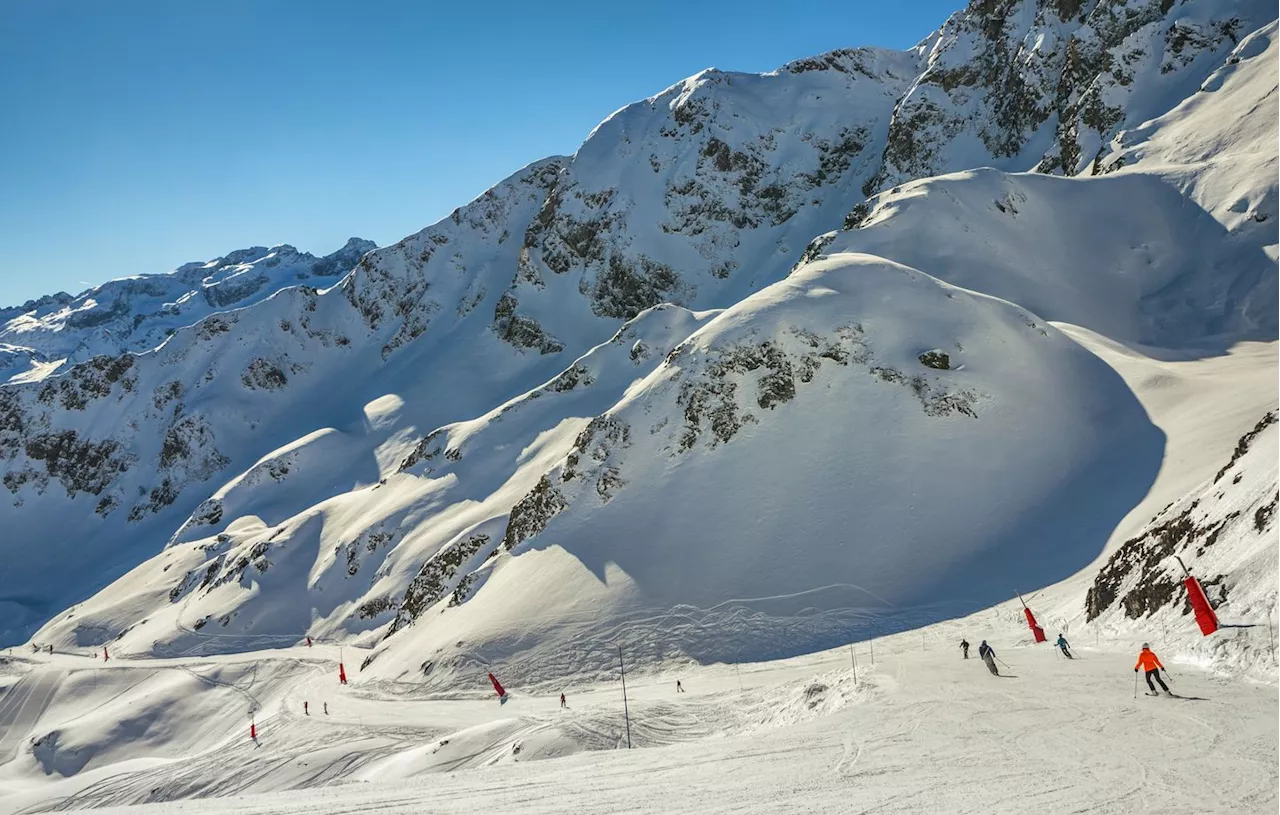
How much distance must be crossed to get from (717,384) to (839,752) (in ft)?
107

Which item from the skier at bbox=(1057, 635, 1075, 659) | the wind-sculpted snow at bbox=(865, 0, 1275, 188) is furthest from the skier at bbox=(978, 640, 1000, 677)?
the wind-sculpted snow at bbox=(865, 0, 1275, 188)

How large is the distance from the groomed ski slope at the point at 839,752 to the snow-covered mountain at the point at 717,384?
839 cm

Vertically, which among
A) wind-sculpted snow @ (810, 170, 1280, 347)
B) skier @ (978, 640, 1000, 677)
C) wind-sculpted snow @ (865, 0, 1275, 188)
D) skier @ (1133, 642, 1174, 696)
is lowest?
skier @ (978, 640, 1000, 677)

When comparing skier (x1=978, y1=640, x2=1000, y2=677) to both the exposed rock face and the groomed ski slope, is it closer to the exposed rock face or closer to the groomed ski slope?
the groomed ski slope

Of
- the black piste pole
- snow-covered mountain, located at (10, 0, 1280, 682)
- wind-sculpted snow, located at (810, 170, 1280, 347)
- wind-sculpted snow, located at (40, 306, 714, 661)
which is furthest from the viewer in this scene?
wind-sculpted snow, located at (40, 306, 714, 661)

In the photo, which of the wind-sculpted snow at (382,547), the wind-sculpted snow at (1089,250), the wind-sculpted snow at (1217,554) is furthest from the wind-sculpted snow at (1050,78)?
the wind-sculpted snow at (1217,554)

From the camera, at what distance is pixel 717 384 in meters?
47.8

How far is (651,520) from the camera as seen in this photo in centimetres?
4388

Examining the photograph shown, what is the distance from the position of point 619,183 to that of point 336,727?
9287 centimetres

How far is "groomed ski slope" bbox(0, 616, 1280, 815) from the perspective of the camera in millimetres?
12750

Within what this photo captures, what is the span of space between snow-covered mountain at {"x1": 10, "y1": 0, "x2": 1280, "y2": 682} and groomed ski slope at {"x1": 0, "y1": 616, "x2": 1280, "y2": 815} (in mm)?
8386

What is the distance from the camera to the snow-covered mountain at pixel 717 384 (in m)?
40.6

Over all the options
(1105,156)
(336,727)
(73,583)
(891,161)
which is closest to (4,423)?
(73,583)

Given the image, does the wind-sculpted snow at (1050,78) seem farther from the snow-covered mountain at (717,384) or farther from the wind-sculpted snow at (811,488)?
the wind-sculpted snow at (811,488)
